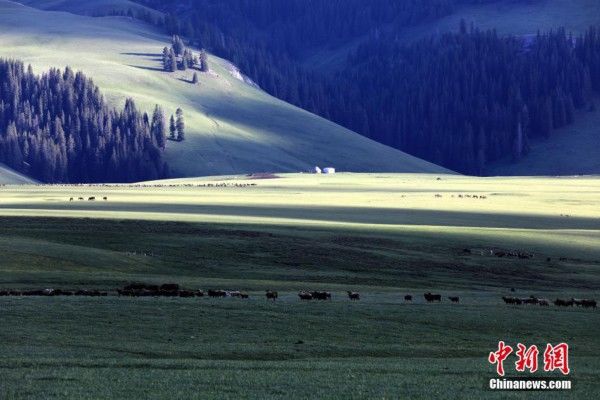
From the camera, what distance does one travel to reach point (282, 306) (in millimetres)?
53188

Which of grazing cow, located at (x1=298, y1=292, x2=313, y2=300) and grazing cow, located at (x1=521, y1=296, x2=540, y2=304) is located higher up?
grazing cow, located at (x1=521, y1=296, x2=540, y2=304)

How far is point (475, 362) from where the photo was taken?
41.6 metres

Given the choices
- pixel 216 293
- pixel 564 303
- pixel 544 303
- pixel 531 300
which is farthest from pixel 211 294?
pixel 564 303

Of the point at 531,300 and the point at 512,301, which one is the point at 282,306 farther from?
the point at 531,300

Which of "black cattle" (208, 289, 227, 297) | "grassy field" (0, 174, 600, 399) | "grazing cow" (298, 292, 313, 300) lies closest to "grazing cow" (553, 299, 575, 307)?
"grassy field" (0, 174, 600, 399)

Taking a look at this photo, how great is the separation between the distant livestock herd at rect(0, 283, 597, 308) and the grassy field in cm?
111

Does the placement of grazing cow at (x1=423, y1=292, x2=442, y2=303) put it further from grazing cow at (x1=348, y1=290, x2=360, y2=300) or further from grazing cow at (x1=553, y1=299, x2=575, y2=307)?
grazing cow at (x1=553, y1=299, x2=575, y2=307)

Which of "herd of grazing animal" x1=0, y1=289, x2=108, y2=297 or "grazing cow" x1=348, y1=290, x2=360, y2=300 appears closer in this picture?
"herd of grazing animal" x1=0, y1=289, x2=108, y2=297

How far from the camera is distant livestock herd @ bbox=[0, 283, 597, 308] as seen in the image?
55938 mm

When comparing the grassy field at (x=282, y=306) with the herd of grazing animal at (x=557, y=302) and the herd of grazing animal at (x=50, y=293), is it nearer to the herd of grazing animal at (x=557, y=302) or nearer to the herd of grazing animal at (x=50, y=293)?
the herd of grazing animal at (x=557, y=302)

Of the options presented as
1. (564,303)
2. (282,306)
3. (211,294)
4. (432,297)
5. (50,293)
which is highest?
(432,297)

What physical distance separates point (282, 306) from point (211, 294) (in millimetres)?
5463

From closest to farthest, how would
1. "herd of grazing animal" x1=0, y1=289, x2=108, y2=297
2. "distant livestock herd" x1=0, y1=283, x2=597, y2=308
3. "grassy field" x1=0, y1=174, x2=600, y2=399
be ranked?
"grassy field" x1=0, y1=174, x2=600, y2=399 → "herd of grazing animal" x1=0, y1=289, x2=108, y2=297 → "distant livestock herd" x1=0, y1=283, x2=597, y2=308

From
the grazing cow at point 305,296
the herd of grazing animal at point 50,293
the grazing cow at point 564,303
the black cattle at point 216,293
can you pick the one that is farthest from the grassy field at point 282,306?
the black cattle at point 216,293
